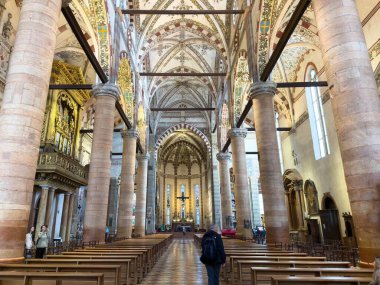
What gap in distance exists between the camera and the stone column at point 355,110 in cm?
465

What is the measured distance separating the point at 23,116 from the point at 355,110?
6173 mm

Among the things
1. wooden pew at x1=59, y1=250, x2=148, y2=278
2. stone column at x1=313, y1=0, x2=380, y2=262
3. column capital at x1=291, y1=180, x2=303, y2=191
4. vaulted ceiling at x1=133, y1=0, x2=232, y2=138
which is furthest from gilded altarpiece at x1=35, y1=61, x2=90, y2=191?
column capital at x1=291, y1=180, x2=303, y2=191

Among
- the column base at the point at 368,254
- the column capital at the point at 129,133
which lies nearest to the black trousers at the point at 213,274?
the column base at the point at 368,254

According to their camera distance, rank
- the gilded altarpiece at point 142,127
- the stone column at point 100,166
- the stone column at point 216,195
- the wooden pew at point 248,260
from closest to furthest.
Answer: the wooden pew at point 248,260 < the stone column at point 100,166 < the gilded altarpiece at point 142,127 < the stone column at point 216,195

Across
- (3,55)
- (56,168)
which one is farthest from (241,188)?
(3,55)

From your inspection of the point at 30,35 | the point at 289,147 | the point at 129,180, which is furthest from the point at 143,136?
the point at 30,35

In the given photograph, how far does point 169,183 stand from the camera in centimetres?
4481

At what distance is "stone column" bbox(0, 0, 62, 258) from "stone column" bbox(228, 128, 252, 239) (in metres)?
12.8

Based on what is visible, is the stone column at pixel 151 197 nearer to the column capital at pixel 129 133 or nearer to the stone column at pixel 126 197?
the stone column at pixel 126 197

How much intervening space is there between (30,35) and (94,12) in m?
7.29

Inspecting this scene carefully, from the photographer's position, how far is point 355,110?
507 centimetres

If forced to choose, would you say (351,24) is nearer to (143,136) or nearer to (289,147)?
(289,147)

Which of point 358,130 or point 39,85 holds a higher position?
point 39,85

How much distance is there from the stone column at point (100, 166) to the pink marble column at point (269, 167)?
5.96 metres
